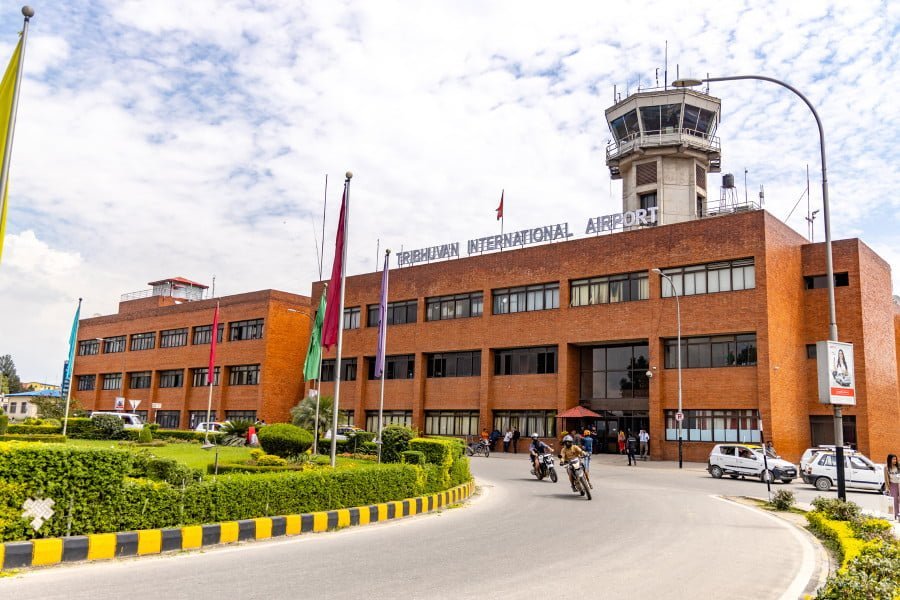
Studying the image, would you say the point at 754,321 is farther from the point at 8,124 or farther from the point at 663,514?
the point at 8,124

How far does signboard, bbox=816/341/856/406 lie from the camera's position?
14.0 metres

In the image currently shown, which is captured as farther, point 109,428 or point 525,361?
point 525,361

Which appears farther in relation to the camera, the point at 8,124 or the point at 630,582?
the point at 8,124

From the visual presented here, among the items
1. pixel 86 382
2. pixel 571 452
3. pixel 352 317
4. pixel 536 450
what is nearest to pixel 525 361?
pixel 352 317

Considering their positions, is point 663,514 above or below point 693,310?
below

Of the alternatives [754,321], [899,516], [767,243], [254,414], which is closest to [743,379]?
[754,321]

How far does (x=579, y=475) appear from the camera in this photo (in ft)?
57.9

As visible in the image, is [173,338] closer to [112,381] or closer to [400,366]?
[112,381]

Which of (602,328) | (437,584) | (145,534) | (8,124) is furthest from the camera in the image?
(602,328)

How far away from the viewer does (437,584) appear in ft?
25.5

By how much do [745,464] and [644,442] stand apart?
29.3ft

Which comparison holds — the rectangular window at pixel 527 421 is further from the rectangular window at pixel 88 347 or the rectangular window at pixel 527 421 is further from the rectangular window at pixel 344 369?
the rectangular window at pixel 88 347

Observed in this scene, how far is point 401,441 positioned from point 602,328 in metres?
21.7

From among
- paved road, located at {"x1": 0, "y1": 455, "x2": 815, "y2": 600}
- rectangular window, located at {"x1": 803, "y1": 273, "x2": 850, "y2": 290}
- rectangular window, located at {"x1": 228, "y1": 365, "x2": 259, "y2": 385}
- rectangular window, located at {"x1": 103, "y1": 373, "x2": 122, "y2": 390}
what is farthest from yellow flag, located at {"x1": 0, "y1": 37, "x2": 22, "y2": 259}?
rectangular window, located at {"x1": 103, "y1": 373, "x2": 122, "y2": 390}
